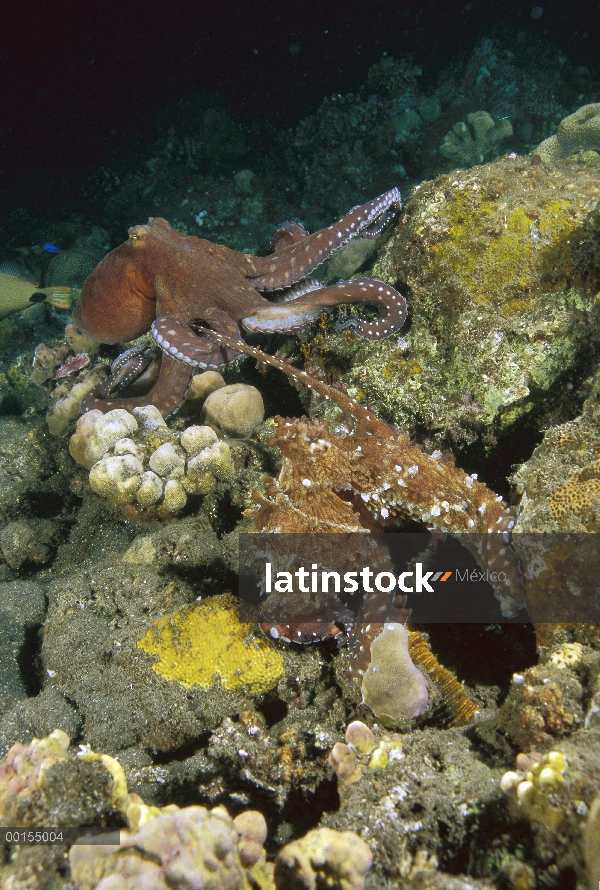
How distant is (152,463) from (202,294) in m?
1.54

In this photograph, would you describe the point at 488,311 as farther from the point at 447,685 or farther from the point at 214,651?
the point at 214,651

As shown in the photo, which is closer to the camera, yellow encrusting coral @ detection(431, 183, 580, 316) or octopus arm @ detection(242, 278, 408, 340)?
yellow encrusting coral @ detection(431, 183, 580, 316)

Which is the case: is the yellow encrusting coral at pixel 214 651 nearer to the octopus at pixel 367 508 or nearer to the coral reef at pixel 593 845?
the octopus at pixel 367 508

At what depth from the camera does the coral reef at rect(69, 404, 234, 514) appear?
11.9 ft

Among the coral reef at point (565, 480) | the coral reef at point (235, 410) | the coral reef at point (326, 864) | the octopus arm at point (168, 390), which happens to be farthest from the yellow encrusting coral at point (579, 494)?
the octopus arm at point (168, 390)

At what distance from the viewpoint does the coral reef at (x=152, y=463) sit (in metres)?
3.62

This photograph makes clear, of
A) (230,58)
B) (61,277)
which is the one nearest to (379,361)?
(61,277)

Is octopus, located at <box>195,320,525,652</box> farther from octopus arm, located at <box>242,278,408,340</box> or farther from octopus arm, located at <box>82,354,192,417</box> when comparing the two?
octopus arm, located at <box>82,354,192,417</box>

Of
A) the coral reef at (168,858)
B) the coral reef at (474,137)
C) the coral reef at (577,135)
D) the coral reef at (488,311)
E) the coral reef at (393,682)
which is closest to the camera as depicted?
the coral reef at (168,858)

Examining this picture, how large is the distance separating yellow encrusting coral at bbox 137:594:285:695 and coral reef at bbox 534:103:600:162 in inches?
326

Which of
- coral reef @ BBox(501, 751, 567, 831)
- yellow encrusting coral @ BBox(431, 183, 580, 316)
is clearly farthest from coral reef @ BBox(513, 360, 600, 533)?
coral reef @ BBox(501, 751, 567, 831)

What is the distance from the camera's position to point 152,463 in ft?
12.3

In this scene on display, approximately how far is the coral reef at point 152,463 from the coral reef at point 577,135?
7381mm

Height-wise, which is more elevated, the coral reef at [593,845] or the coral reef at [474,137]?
the coral reef at [474,137]
